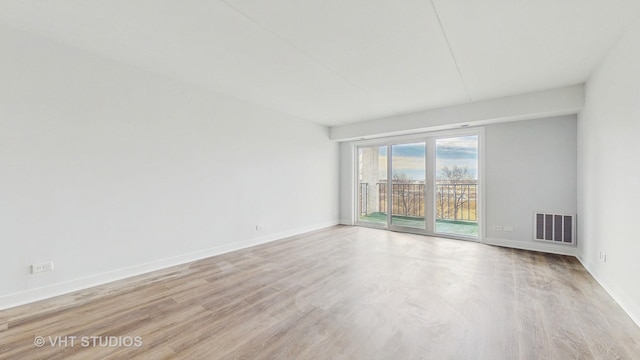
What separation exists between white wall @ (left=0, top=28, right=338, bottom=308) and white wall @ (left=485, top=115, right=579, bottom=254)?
4.19 metres

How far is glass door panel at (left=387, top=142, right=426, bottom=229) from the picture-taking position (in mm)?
5422

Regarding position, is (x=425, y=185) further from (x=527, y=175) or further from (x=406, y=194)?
(x=527, y=175)

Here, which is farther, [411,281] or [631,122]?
[411,281]

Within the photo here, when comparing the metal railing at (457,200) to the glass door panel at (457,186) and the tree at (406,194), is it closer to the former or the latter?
the glass door panel at (457,186)

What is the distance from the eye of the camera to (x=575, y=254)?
151 inches

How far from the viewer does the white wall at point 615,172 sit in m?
2.11

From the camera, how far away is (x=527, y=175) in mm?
4227

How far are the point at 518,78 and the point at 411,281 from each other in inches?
116

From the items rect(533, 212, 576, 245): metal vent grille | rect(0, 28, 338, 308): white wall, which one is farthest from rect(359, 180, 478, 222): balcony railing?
rect(0, 28, 338, 308): white wall

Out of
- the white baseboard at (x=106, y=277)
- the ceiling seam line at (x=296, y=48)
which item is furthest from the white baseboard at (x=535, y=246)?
the white baseboard at (x=106, y=277)

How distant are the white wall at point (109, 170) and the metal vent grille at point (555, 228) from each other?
4.65 m

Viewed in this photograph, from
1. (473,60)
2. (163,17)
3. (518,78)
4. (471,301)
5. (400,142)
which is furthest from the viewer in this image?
(400,142)

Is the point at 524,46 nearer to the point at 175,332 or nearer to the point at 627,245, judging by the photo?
the point at 627,245

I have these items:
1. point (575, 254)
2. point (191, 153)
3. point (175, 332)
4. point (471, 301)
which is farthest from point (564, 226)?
point (191, 153)
